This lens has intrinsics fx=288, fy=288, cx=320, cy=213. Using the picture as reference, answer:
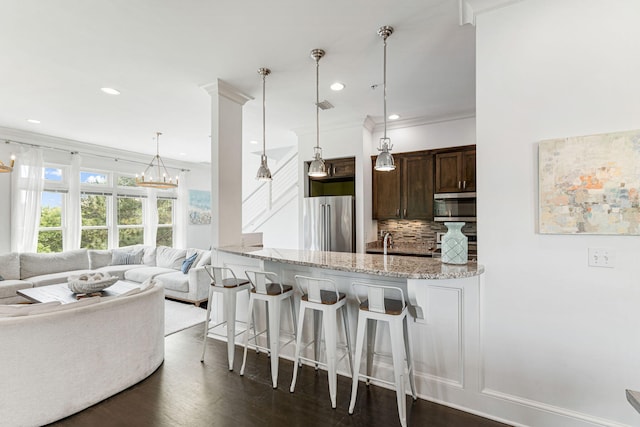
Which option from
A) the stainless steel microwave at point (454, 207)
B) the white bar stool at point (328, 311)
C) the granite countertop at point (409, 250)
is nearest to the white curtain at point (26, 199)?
the white bar stool at point (328, 311)

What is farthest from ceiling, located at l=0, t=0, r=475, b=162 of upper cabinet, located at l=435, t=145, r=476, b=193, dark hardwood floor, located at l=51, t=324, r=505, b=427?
dark hardwood floor, located at l=51, t=324, r=505, b=427

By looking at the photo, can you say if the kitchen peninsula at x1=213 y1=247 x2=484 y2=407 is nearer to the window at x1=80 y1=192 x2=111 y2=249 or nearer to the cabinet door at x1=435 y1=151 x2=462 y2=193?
the cabinet door at x1=435 y1=151 x2=462 y2=193

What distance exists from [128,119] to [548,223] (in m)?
5.52

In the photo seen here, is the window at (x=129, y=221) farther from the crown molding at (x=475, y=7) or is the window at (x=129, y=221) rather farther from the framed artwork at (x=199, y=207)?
the crown molding at (x=475, y=7)

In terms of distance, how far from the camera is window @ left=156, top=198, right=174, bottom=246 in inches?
291

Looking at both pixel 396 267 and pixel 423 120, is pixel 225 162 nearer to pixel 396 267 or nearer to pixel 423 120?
pixel 396 267

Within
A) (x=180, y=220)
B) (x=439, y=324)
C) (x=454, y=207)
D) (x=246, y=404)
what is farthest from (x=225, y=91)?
(x=180, y=220)

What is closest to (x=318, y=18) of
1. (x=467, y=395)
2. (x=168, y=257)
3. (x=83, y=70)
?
(x=83, y=70)

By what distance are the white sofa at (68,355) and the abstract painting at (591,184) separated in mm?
3337

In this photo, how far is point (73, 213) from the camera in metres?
5.73

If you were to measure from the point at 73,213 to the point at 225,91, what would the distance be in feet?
15.2

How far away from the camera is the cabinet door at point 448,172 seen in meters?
4.30

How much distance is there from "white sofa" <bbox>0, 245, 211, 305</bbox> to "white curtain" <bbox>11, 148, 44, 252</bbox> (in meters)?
0.35

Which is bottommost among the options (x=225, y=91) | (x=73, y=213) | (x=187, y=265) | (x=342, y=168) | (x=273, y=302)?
(x=187, y=265)
